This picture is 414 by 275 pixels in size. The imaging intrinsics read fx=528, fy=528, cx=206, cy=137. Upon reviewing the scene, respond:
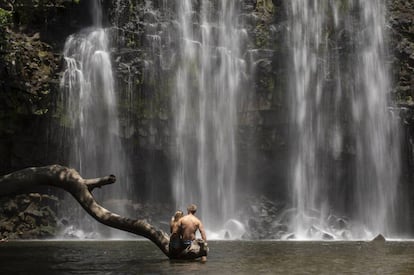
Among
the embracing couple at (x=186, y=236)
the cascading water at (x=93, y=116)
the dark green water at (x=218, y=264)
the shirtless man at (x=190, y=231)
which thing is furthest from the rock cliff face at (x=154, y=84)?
the shirtless man at (x=190, y=231)

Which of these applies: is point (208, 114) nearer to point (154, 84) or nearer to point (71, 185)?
point (154, 84)

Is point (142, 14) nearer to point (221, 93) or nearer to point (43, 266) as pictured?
point (221, 93)

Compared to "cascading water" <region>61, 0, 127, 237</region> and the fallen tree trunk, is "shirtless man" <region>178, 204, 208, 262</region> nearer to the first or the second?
the fallen tree trunk

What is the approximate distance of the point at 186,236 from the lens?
12.5 metres

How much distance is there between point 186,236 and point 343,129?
2117 centimetres

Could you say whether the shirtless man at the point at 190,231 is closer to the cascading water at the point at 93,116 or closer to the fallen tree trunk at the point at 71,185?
the fallen tree trunk at the point at 71,185

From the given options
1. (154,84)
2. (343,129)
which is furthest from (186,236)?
(343,129)

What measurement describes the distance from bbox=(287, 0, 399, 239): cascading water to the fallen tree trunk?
1853 centimetres

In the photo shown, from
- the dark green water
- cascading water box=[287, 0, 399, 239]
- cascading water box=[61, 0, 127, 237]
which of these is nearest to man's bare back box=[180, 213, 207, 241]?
the dark green water

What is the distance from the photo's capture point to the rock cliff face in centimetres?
2925

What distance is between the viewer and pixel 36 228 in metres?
26.9

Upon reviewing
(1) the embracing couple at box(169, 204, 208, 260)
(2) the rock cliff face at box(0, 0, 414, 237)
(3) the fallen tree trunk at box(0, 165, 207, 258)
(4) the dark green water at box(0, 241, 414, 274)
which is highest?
(2) the rock cliff face at box(0, 0, 414, 237)

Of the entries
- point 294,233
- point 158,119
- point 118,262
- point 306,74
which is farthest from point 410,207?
point 118,262

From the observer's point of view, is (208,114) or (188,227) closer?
(188,227)
